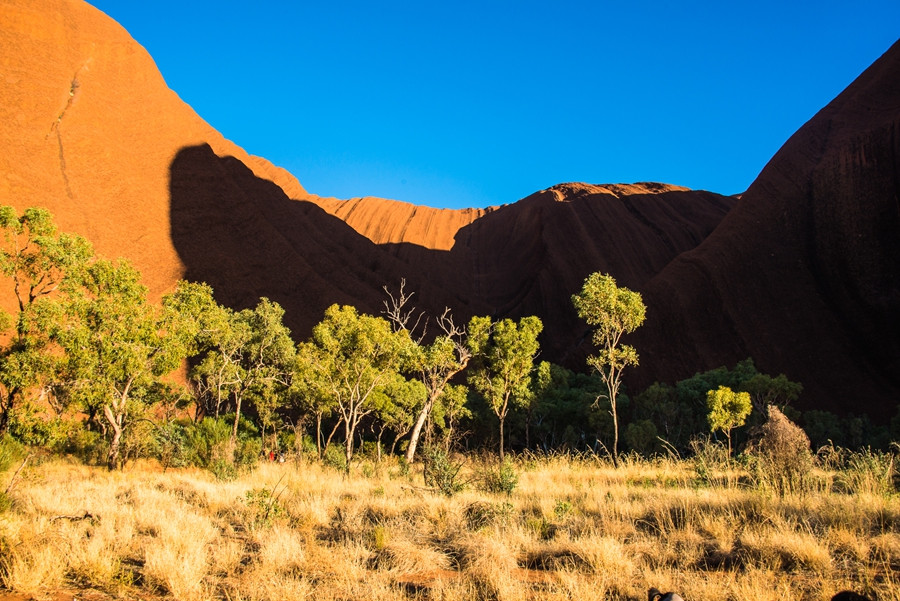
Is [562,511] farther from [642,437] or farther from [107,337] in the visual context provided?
[642,437]

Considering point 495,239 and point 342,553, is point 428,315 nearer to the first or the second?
point 495,239

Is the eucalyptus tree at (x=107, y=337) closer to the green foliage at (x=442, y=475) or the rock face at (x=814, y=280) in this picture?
the green foliage at (x=442, y=475)

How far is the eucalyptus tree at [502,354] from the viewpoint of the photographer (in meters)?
22.0

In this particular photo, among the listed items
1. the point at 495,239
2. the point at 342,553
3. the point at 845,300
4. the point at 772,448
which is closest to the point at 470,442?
the point at 772,448

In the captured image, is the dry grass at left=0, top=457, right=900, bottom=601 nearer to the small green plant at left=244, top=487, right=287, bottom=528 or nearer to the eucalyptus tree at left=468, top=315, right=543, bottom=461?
the small green plant at left=244, top=487, right=287, bottom=528

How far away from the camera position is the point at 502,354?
73.3 feet

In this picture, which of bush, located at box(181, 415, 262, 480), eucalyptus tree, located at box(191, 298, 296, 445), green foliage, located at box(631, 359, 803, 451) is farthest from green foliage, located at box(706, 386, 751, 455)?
bush, located at box(181, 415, 262, 480)

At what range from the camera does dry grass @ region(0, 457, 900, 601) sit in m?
4.50

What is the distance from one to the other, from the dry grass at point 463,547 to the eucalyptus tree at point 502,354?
1358cm

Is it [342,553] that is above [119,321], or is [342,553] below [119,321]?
below

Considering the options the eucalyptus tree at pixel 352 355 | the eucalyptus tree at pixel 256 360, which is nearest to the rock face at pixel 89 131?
the eucalyptus tree at pixel 256 360

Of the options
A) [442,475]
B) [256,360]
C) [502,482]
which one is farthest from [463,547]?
[256,360]

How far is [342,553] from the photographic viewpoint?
18.1 feet

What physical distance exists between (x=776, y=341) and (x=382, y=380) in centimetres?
4501
